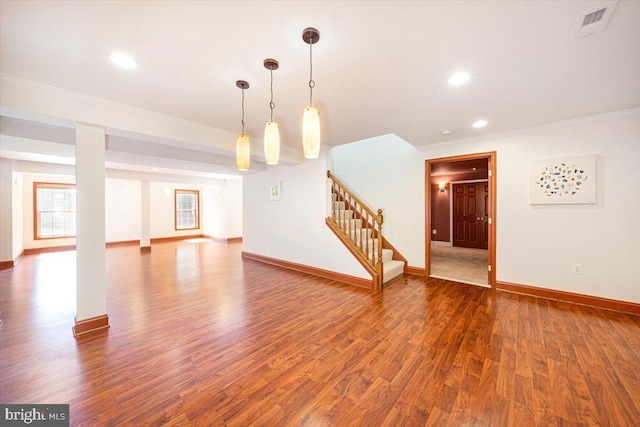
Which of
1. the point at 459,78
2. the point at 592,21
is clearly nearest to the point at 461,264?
the point at 459,78

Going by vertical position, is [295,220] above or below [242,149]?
below

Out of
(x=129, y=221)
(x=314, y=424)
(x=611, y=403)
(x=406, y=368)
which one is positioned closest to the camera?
(x=314, y=424)

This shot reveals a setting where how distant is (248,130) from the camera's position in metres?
3.72

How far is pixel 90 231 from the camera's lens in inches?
106

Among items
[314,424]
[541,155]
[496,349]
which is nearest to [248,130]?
[314,424]

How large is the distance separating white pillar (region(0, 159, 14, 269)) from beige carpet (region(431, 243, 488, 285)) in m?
9.06

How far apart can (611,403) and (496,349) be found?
2.32 feet

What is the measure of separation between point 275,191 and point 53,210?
25.5ft

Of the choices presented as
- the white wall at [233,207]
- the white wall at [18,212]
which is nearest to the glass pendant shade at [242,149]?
the white wall at [233,207]

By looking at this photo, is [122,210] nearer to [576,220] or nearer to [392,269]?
[392,269]

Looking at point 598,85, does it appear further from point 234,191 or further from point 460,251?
point 234,191

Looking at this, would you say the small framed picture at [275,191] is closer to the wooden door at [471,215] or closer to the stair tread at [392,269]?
the stair tread at [392,269]

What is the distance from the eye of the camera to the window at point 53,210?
732 centimetres

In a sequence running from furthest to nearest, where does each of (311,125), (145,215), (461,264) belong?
1. (145,215)
2. (461,264)
3. (311,125)
